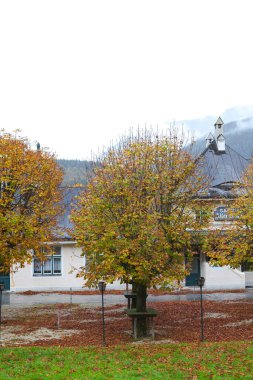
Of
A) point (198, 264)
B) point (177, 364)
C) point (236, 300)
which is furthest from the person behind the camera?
point (198, 264)

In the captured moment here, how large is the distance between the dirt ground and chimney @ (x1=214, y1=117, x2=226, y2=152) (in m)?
17.6

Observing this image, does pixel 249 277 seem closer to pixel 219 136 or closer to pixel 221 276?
pixel 221 276

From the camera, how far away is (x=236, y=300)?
997 inches

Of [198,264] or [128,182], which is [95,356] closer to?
[128,182]

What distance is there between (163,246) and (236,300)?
38.8ft

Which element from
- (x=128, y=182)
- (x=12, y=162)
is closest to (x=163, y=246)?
(x=128, y=182)

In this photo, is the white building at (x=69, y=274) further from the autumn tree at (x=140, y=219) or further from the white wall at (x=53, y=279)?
the autumn tree at (x=140, y=219)

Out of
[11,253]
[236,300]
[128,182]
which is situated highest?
[128,182]

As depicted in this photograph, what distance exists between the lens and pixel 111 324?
17828mm

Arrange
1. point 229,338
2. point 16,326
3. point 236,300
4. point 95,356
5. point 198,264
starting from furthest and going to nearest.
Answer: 1. point 198,264
2. point 236,300
3. point 16,326
4. point 229,338
5. point 95,356

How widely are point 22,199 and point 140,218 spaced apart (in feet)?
21.7

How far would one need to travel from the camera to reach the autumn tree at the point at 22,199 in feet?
58.0

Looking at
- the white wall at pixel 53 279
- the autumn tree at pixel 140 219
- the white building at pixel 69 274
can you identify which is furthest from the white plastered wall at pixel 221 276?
the autumn tree at pixel 140 219

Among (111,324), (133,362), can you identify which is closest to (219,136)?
(111,324)
